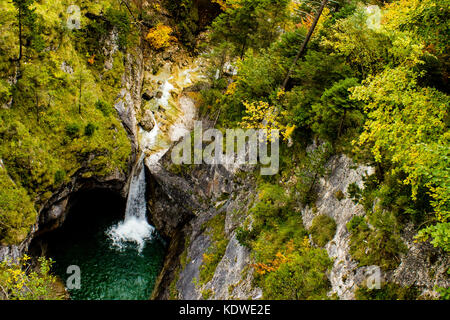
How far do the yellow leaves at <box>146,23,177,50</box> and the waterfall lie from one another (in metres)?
16.4

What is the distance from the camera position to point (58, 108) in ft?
63.5

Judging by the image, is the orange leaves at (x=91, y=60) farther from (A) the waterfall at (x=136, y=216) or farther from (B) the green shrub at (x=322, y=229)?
(B) the green shrub at (x=322, y=229)

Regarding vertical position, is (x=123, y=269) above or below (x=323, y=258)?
below

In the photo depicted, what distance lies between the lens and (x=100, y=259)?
70.3 ft

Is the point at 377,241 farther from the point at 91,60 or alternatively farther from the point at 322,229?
the point at 91,60

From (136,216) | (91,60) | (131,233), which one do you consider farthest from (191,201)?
(91,60)

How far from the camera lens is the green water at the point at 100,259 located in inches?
774

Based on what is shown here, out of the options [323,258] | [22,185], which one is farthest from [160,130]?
[323,258]

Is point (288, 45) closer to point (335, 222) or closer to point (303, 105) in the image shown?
point (303, 105)

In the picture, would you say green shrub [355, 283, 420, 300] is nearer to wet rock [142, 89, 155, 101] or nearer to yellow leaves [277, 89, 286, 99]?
yellow leaves [277, 89, 286, 99]

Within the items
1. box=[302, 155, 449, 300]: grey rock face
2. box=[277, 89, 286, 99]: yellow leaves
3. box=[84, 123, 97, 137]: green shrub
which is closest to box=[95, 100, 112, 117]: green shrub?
box=[84, 123, 97, 137]: green shrub

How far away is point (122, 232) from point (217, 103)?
16.5 meters

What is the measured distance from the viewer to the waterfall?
24.6 metres

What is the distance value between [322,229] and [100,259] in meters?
19.4
